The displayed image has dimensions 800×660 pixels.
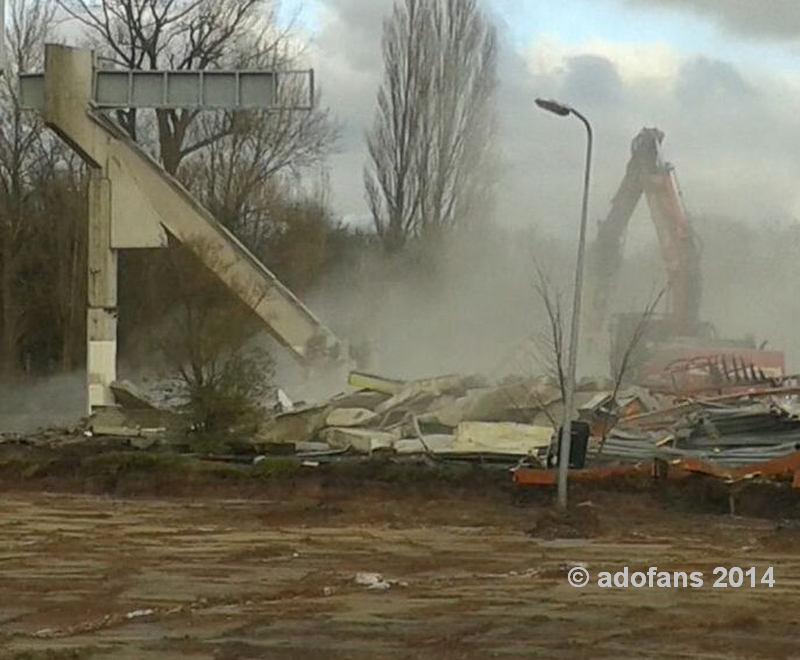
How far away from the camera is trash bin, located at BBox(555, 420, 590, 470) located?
28181mm

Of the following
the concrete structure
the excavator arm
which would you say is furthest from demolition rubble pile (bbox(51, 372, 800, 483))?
the excavator arm

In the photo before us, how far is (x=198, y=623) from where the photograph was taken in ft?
51.6

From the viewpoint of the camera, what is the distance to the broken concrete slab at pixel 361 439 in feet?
109

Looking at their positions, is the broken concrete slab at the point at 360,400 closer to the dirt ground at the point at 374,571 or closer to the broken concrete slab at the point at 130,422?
the broken concrete slab at the point at 130,422

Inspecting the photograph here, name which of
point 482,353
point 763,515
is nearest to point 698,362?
point 482,353

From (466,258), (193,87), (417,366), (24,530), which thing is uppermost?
(193,87)

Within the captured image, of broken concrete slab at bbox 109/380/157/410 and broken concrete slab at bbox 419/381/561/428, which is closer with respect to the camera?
broken concrete slab at bbox 419/381/561/428

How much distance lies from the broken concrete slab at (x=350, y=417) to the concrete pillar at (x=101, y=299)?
7626 millimetres

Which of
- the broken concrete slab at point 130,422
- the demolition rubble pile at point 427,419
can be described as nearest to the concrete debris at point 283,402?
the demolition rubble pile at point 427,419

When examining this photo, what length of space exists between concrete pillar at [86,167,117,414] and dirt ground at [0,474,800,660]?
987 cm

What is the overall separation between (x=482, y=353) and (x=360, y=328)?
4.34 metres

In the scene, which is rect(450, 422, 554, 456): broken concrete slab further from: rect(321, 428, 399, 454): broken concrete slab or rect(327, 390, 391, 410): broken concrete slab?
rect(327, 390, 391, 410): broken concrete slab

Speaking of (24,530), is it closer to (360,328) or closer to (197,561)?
(197,561)

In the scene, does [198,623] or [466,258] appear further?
[466,258]
